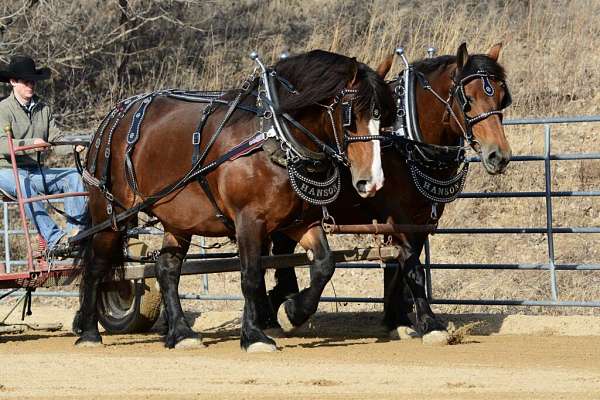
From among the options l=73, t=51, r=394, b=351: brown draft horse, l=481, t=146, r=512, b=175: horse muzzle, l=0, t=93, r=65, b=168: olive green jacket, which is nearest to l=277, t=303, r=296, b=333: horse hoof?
l=73, t=51, r=394, b=351: brown draft horse

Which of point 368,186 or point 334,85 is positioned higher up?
point 334,85

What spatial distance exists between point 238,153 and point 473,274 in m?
5.70

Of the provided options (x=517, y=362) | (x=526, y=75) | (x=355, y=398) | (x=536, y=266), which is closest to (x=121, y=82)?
(x=526, y=75)

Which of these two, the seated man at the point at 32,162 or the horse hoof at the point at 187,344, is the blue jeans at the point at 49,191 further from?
the horse hoof at the point at 187,344

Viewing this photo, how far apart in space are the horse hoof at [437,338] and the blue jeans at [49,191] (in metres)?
3.14

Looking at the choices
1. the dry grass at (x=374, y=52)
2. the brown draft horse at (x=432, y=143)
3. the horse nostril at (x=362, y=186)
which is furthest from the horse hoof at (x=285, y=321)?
the dry grass at (x=374, y=52)

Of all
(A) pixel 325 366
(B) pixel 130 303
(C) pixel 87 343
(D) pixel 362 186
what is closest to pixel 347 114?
(D) pixel 362 186

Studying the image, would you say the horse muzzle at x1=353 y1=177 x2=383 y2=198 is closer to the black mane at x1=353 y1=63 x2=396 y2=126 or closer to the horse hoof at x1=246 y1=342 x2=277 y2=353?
the black mane at x1=353 y1=63 x2=396 y2=126

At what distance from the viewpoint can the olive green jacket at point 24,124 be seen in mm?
10508

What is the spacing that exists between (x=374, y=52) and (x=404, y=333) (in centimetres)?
854

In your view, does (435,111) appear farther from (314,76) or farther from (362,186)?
(362,186)

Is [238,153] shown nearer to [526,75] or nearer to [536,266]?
[536,266]

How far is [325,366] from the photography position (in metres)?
8.35

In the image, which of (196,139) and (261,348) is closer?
(261,348)
